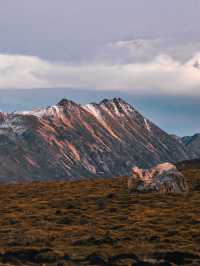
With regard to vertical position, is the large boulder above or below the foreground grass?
above

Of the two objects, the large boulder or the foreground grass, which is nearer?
the foreground grass

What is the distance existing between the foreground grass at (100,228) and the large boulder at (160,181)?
91.1 inches

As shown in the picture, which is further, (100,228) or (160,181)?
(160,181)

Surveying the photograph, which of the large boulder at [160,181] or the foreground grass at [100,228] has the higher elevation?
the large boulder at [160,181]

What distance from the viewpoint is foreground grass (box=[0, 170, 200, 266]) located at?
43938 mm

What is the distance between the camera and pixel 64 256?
4428 cm

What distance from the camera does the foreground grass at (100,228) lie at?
43.9 meters

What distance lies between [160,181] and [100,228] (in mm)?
29942

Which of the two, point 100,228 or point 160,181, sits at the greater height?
point 160,181

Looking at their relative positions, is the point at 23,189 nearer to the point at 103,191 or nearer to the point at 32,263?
the point at 103,191

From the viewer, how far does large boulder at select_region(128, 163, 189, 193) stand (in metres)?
84.3

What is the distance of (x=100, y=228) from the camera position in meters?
56.9

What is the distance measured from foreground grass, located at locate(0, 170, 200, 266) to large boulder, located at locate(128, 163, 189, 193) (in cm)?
231

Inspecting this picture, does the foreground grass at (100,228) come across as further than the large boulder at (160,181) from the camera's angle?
No
